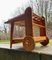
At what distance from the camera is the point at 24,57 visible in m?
1.32

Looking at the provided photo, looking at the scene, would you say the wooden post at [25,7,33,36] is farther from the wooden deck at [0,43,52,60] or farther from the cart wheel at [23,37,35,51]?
the wooden deck at [0,43,52,60]

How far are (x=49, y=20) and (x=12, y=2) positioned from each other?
90 centimetres

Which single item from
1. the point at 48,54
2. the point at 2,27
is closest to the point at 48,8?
the point at 2,27

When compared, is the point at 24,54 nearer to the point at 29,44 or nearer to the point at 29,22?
the point at 29,44

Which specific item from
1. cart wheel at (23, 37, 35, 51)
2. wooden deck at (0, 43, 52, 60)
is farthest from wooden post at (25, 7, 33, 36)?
wooden deck at (0, 43, 52, 60)

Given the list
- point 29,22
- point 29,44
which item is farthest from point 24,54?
point 29,22

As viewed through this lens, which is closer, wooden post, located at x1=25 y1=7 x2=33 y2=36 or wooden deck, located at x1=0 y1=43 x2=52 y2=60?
wooden deck, located at x1=0 y1=43 x2=52 y2=60

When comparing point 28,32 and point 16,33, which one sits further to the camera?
point 16,33

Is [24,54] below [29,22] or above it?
below

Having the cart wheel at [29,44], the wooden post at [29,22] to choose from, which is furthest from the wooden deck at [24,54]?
the wooden post at [29,22]

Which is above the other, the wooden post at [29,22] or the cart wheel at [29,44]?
the wooden post at [29,22]

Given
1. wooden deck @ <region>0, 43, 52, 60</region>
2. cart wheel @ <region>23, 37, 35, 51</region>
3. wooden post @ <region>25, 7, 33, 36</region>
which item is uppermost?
wooden post @ <region>25, 7, 33, 36</region>

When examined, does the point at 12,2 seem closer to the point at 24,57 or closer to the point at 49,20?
the point at 49,20

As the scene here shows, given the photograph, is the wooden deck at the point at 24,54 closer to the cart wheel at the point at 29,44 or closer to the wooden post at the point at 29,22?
the cart wheel at the point at 29,44
